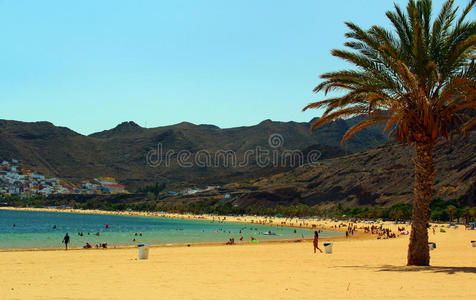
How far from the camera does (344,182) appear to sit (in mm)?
148500

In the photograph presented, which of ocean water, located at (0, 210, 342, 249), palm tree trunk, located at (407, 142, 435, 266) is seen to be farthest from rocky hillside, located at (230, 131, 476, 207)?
palm tree trunk, located at (407, 142, 435, 266)

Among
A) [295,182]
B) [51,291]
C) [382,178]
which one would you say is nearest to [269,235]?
[51,291]

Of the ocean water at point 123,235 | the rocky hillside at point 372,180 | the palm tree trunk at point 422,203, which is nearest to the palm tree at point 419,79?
the palm tree trunk at point 422,203

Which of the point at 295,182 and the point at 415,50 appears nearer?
the point at 415,50

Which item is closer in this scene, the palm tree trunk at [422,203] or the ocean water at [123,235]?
the palm tree trunk at [422,203]

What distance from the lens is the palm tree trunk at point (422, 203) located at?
15242 mm

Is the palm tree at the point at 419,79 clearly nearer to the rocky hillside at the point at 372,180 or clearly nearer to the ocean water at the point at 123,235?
the ocean water at the point at 123,235

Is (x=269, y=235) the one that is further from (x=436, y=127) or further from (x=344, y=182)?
(x=344, y=182)

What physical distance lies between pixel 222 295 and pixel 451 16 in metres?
11.8

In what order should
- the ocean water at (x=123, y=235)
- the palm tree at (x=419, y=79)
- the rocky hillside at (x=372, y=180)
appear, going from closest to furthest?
the palm tree at (x=419, y=79) → the ocean water at (x=123, y=235) → the rocky hillside at (x=372, y=180)

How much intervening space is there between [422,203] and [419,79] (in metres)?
4.24

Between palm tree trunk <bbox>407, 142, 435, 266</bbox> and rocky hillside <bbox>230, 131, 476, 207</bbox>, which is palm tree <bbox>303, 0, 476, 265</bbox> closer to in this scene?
palm tree trunk <bbox>407, 142, 435, 266</bbox>

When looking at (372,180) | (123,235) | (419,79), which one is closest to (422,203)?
(419,79)

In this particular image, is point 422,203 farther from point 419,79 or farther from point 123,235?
point 123,235
